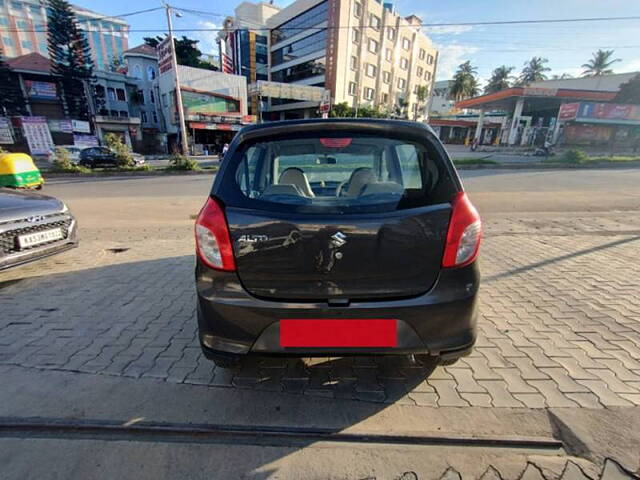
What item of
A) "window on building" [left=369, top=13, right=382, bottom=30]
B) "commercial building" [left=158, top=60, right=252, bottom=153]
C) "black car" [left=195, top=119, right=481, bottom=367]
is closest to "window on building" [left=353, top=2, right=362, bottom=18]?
"window on building" [left=369, top=13, right=382, bottom=30]

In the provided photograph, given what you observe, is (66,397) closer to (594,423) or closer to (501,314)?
(594,423)

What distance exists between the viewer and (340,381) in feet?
7.07

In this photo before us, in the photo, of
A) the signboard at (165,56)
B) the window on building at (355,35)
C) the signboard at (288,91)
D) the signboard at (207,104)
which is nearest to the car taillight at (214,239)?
the signboard at (165,56)

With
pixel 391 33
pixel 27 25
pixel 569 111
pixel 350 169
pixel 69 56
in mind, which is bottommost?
pixel 350 169

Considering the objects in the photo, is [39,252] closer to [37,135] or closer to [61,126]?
[37,135]

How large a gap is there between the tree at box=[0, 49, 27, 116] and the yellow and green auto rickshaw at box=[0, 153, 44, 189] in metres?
35.0

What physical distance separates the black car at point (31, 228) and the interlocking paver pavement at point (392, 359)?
43 cm

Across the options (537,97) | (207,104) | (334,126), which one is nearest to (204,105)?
(207,104)

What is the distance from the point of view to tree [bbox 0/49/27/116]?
32.8 metres

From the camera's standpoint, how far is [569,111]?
31.2 meters

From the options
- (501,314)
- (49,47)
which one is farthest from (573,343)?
(49,47)

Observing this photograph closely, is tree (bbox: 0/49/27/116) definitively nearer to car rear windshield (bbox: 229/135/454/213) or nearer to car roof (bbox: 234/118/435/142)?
car rear windshield (bbox: 229/135/454/213)

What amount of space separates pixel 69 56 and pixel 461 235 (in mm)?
51293

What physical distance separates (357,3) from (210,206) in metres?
55.4
